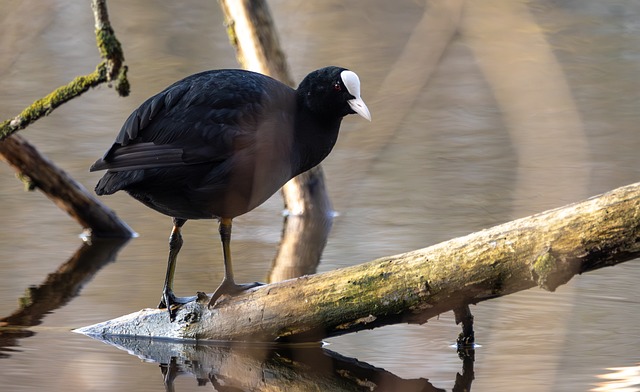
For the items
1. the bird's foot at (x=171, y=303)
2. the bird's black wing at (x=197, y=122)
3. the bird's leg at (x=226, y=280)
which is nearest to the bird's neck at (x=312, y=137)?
the bird's black wing at (x=197, y=122)

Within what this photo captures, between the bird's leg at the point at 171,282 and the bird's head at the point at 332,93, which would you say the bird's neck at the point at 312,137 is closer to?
the bird's head at the point at 332,93

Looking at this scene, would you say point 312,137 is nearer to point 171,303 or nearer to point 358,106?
point 358,106

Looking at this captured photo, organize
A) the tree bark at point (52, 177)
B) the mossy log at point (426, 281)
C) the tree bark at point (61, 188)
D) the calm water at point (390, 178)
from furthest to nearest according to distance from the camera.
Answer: the tree bark at point (61, 188), the tree bark at point (52, 177), the mossy log at point (426, 281), the calm water at point (390, 178)

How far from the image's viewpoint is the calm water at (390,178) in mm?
2557

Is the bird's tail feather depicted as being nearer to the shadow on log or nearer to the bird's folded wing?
the bird's folded wing

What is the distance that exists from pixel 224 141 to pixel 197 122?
181 mm

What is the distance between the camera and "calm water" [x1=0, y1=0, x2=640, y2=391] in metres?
2.56

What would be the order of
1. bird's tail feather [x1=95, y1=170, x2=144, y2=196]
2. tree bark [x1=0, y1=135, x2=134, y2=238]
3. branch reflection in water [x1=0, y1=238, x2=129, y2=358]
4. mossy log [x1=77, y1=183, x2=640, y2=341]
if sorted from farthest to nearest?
tree bark [x1=0, y1=135, x2=134, y2=238] < branch reflection in water [x1=0, y1=238, x2=129, y2=358] < bird's tail feather [x1=95, y1=170, x2=144, y2=196] < mossy log [x1=77, y1=183, x2=640, y2=341]

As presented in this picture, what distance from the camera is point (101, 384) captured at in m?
4.54

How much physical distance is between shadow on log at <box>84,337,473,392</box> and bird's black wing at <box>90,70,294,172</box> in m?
0.98

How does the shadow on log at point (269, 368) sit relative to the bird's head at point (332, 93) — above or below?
below

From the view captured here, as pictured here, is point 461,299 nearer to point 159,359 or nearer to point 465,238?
point 465,238

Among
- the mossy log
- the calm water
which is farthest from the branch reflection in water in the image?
the mossy log

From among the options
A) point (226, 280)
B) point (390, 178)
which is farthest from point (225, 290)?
point (390, 178)
